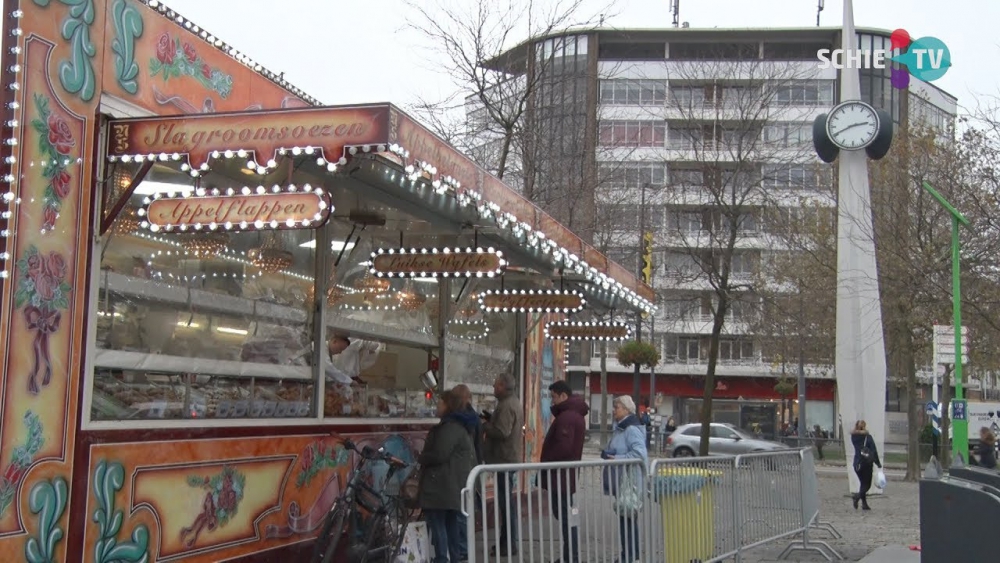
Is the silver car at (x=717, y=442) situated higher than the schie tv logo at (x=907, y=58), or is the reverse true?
the schie tv logo at (x=907, y=58)

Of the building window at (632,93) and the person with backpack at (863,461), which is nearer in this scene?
the person with backpack at (863,461)

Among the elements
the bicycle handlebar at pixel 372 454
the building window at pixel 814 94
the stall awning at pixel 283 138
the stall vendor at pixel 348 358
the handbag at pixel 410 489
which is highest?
the building window at pixel 814 94

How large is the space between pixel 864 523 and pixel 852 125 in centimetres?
943

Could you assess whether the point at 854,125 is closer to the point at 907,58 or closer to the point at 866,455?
the point at 866,455

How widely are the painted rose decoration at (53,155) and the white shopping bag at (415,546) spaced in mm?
4016

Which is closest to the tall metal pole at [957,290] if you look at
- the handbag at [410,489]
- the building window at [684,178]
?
the building window at [684,178]

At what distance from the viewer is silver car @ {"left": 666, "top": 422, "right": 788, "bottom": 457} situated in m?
35.8

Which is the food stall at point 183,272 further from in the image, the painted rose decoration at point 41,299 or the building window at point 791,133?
the building window at point 791,133

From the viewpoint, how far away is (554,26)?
68.0 feet

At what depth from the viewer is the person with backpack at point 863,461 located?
19359 mm

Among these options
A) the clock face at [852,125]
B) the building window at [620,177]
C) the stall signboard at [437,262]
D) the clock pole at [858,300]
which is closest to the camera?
the stall signboard at [437,262]

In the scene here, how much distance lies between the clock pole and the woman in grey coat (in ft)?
51.0

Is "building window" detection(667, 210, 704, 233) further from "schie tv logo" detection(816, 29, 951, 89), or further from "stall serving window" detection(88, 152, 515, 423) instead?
"stall serving window" detection(88, 152, 515, 423)

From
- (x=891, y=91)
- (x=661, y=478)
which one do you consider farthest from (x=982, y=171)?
(x=891, y=91)
